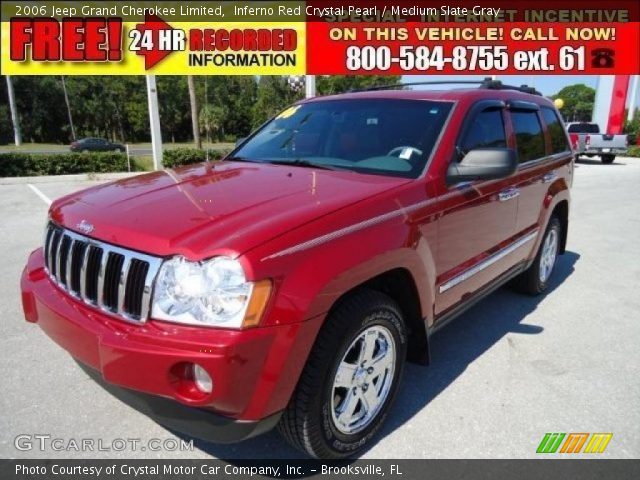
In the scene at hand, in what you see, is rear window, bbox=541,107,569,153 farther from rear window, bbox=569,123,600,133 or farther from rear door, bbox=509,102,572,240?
rear window, bbox=569,123,600,133

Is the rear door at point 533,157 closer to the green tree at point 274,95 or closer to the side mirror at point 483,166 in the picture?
the side mirror at point 483,166

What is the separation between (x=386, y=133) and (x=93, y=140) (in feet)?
A: 137

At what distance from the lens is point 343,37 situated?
1538 cm

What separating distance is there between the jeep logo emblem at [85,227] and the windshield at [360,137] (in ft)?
4.50

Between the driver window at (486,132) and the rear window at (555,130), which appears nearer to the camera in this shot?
the driver window at (486,132)

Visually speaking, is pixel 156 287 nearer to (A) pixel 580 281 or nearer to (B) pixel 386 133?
(B) pixel 386 133

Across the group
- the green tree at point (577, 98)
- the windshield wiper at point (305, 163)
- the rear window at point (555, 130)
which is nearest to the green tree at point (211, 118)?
the rear window at point (555, 130)

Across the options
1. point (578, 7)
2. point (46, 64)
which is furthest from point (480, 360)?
point (578, 7)

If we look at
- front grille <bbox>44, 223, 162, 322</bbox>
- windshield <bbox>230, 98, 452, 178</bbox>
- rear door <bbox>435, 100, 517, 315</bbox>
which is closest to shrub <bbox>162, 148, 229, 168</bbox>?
windshield <bbox>230, 98, 452, 178</bbox>

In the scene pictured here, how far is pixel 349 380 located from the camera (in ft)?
7.95

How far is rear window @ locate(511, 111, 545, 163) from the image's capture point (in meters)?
3.96
